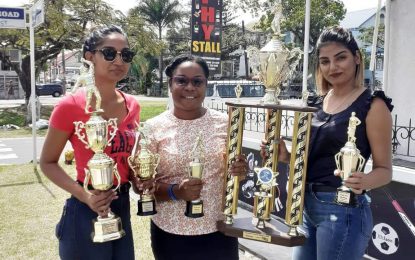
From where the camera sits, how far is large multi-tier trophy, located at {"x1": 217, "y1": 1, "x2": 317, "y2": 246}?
2143 millimetres

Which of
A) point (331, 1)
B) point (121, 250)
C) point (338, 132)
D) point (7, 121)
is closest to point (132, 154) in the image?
point (121, 250)

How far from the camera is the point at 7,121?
55.4ft

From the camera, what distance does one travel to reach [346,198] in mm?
1983

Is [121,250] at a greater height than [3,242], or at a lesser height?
greater

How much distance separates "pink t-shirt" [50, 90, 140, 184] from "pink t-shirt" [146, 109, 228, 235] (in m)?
0.12

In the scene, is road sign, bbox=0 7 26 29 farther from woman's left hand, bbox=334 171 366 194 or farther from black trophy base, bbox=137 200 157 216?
woman's left hand, bbox=334 171 366 194

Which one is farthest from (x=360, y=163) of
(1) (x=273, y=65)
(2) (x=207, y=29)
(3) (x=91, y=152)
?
(2) (x=207, y=29)

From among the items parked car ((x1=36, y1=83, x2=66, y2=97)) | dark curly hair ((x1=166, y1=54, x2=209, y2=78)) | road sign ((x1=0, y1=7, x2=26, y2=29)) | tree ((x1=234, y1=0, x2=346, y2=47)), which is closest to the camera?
dark curly hair ((x1=166, y1=54, x2=209, y2=78))

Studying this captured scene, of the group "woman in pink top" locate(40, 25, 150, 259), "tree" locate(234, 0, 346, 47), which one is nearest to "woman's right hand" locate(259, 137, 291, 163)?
"woman in pink top" locate(40, 25, 150, 259)

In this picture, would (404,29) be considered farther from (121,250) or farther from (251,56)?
(121,250)

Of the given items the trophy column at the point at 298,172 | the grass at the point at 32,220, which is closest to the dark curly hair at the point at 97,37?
the trophy column at the point at 298,172

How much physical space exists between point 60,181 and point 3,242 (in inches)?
124

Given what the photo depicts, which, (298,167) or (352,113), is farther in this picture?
(298,167)

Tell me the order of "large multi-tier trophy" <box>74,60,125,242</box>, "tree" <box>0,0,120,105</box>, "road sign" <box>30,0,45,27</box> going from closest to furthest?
1. "large multi-tier trophy" <box>74,60,125,242</box>
2. "road sign" <box>30,0,45,27</box>
3. "tree" <box>0,0,120,105</box>
